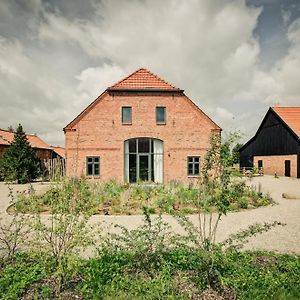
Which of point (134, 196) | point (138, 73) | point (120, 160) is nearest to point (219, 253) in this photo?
point (134, 196)

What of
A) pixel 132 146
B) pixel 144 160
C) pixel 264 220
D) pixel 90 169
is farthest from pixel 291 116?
pixel 264 220

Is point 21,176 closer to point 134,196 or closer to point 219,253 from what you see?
point 134,196

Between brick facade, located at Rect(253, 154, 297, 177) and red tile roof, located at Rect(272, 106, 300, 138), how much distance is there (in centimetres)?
293

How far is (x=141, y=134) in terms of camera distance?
18.8 meters

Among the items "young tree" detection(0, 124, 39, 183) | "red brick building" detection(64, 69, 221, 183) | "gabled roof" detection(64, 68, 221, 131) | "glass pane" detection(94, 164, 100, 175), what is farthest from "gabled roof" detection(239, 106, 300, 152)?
"young tree" detection(0, 124, 39, 183)

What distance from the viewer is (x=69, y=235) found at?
4426mm

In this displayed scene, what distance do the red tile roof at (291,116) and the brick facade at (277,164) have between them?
9.61 feet

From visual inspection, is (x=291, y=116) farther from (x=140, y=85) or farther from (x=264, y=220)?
(x=264, y=220)

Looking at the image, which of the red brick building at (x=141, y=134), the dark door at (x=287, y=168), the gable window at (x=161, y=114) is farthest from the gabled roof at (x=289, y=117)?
the gable window at (x=161, y=114)

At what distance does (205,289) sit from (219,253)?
0.82 m

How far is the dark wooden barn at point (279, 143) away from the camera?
26.8 m

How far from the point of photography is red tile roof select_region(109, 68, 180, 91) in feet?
61.9

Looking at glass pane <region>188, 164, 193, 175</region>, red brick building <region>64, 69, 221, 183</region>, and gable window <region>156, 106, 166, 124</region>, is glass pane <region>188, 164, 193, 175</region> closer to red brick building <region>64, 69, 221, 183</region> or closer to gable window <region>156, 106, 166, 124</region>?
red brick building <region>64, 69, 221, 183</region>

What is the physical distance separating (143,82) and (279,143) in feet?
61.6
